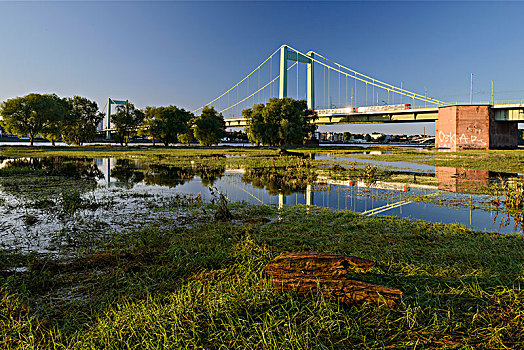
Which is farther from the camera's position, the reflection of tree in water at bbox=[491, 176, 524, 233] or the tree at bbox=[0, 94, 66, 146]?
the tree at bbox=[0, 94, 66, 146]

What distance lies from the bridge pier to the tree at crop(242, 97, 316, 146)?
2532 centimetres

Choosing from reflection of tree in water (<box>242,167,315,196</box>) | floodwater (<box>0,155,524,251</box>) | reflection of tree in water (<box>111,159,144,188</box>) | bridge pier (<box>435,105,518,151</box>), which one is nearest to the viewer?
floodwater (<box>0,155,524,251</box>)

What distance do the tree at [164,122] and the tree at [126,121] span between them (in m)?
7.94

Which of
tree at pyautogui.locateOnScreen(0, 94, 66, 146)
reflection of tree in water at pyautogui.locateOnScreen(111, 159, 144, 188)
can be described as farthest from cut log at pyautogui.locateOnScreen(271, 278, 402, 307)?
tree at pyautogui.locateOnScreen(0, 94, 66, 146)

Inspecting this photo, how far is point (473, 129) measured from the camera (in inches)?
1991

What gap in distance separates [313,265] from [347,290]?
478 mm

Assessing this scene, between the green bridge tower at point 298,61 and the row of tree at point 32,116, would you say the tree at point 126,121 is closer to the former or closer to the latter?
the row of tree at point 32,116

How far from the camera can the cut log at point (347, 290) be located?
3.11 m

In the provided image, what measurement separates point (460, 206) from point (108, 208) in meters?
11.0

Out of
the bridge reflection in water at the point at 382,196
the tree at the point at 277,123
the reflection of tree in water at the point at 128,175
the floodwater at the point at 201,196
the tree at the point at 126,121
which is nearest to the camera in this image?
the floodwater at the point at 201,196

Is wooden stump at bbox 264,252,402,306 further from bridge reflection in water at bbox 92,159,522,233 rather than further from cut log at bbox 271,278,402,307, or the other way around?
bridge reflection in water at bbox 92,159,522,233

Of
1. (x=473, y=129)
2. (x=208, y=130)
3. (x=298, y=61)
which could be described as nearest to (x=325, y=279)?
(x=473, y=129)

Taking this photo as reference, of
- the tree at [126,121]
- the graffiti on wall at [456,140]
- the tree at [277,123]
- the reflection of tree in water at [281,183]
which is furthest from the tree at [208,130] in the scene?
the reflection of tree in water at [281,183]

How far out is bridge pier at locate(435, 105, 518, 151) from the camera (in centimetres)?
5000
